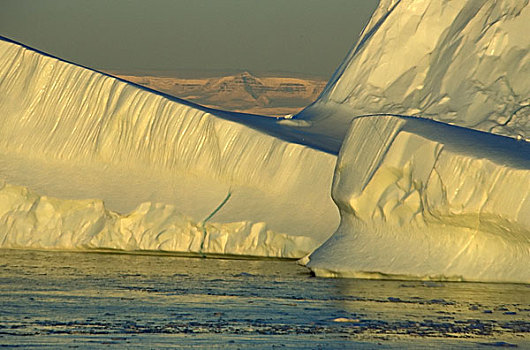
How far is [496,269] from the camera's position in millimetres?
16641

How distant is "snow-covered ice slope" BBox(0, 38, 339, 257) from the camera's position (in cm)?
2252

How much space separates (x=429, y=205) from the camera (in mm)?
17234

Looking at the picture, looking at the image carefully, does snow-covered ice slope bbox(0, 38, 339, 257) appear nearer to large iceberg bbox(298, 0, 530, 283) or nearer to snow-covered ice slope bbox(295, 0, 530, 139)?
large iceberg bbox(298, 0, 530, 283)

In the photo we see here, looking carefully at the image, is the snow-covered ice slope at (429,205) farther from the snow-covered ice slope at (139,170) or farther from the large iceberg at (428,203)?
the snow-covered ice slope at (139,170)

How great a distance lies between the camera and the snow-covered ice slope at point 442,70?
26.8 meters

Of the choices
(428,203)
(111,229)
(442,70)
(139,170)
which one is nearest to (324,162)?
(139,170)

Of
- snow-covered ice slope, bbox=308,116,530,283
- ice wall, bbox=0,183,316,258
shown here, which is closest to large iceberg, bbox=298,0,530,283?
snow-covered ice slope, bbox=308,116,530,283

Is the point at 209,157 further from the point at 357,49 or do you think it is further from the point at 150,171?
the point at 357,49

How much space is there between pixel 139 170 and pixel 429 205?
28.3 feet

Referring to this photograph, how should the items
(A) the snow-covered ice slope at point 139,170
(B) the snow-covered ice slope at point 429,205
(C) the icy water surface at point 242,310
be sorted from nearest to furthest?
1. (C) the icy water surface at point 242,310
2. (B) the snow-covered ice slope at point 429,205
3. (A) the snow-covered ice slope at point 139,170

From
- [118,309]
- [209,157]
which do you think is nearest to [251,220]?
[209,157]

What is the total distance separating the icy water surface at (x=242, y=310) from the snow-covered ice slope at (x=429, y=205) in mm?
407

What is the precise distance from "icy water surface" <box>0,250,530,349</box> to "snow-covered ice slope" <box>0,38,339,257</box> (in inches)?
108

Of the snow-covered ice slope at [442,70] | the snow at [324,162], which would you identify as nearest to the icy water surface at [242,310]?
the snow at [324,162]
